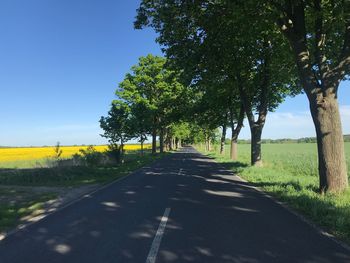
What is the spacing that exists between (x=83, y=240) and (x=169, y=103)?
42715 millimetres

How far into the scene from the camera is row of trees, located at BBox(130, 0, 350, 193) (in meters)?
11.0

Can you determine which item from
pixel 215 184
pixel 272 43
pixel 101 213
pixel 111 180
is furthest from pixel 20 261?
pixel 272 43

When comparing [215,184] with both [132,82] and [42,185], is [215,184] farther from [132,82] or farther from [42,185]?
[132,82]

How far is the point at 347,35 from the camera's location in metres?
11.1

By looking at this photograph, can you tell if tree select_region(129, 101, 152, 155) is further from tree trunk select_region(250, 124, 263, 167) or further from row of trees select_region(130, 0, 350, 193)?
tree trunk select_region(250, 124, 263, 167)

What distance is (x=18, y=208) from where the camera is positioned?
9766 millimetres

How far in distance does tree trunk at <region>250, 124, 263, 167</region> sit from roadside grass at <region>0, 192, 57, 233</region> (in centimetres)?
1361

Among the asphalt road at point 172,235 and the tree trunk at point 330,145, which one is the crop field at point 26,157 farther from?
the tree trunk at point 330,145

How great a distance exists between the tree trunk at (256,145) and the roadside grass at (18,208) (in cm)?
1361

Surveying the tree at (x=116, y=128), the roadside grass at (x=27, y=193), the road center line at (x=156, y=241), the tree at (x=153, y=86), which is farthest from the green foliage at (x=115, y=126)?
the road center line at (x=156, y=241)

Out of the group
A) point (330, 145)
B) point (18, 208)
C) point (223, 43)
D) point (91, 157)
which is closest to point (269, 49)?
point (223, 43)

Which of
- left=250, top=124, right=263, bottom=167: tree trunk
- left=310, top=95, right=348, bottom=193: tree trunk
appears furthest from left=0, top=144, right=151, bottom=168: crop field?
left=310, top=95, right=348, bottom=193: tree trunk

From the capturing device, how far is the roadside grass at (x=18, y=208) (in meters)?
7.96

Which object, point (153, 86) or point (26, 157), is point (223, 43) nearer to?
point (153, 86)
